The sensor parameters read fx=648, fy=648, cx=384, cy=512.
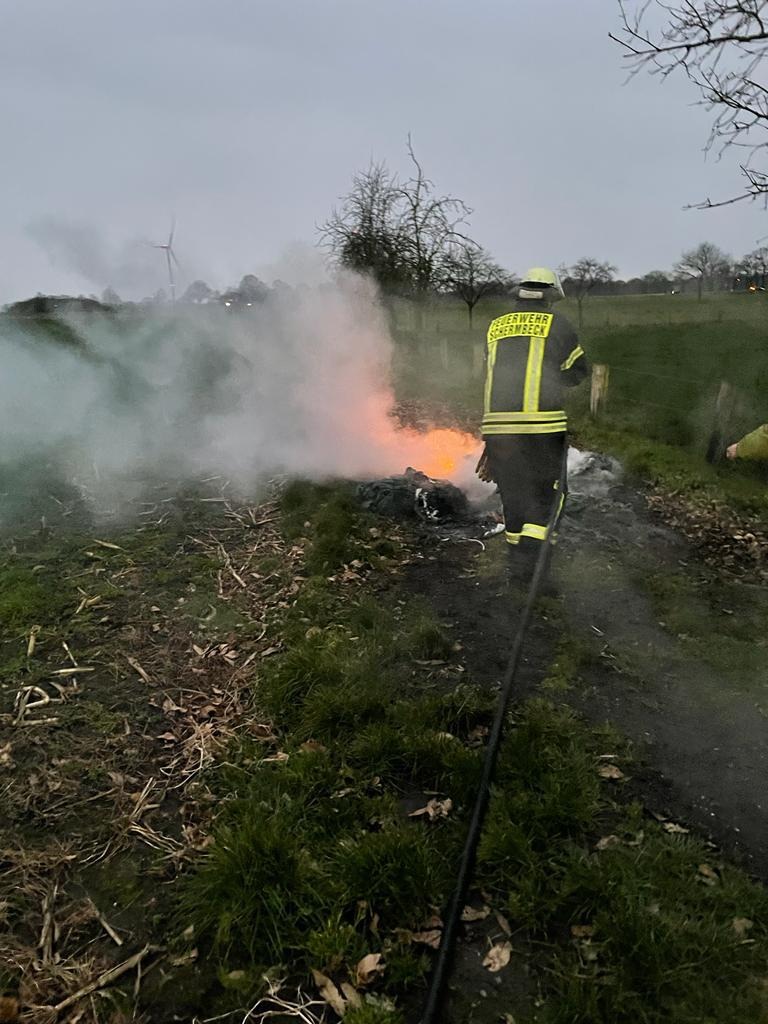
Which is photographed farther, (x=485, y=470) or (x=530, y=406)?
(x=485, y=470)

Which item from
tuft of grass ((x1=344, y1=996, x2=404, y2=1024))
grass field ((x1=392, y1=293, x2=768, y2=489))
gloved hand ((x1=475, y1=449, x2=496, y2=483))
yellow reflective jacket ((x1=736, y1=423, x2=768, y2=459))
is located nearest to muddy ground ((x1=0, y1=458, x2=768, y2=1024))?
tuft of grass ((x1=344, y1=996, x2=404, y2=1024))

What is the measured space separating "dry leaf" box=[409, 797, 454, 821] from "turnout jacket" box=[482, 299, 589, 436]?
302 cm

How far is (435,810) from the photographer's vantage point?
3143 millimetres

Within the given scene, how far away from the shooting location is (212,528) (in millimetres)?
7387

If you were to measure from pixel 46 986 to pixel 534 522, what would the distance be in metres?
4.23

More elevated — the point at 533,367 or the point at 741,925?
the point at 533,367

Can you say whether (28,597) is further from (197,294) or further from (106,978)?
(197,294)

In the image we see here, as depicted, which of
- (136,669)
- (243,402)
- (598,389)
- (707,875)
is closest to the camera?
(707,875)

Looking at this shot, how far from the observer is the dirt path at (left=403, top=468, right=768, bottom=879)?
3256 millimetres

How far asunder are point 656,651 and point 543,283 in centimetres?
297

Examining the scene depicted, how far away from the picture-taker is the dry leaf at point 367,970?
238 centimetres

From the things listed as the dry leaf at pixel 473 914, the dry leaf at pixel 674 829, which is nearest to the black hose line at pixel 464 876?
the dry leaf at pixel 473 914

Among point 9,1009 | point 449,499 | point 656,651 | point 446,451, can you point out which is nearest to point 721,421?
point 446,451

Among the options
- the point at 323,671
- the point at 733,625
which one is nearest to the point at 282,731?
the point at 323,671
